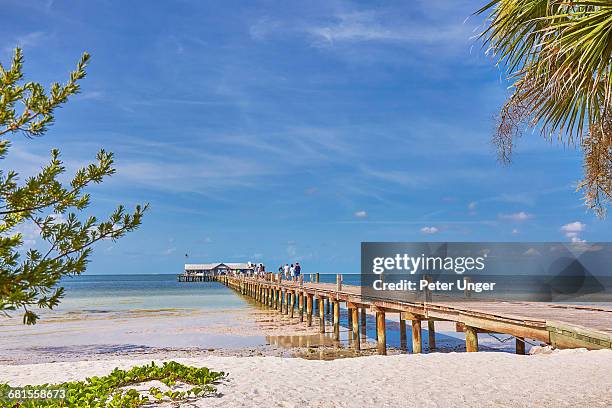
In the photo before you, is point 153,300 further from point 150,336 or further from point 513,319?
point 513,319

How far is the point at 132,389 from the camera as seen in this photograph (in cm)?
877

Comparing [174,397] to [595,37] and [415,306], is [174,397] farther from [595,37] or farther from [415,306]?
[415,306]

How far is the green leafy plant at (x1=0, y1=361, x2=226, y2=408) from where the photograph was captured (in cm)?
820

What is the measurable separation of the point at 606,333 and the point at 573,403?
2.38 metres

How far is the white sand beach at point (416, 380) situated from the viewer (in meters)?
8.06

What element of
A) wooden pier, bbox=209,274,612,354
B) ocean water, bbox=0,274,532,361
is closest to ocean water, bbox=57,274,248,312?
ocean water, bbox=0,274,532,361

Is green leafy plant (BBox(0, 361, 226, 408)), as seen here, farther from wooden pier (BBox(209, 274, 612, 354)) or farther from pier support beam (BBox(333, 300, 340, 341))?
pier support beam (BBox(333, 300, 340, 341))

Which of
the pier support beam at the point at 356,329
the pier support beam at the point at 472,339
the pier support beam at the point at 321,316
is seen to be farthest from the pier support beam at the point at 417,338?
the pier support beam at the point at 321,316

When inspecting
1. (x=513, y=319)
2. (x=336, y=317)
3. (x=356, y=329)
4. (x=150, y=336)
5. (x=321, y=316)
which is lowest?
(x=150, y=336)

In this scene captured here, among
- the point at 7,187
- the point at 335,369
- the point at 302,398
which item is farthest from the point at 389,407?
the point at 7,187

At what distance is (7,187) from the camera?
4254 millimetres

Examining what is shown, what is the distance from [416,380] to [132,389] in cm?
509

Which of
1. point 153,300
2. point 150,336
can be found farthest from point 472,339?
point 153,300

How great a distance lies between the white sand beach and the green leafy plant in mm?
394
